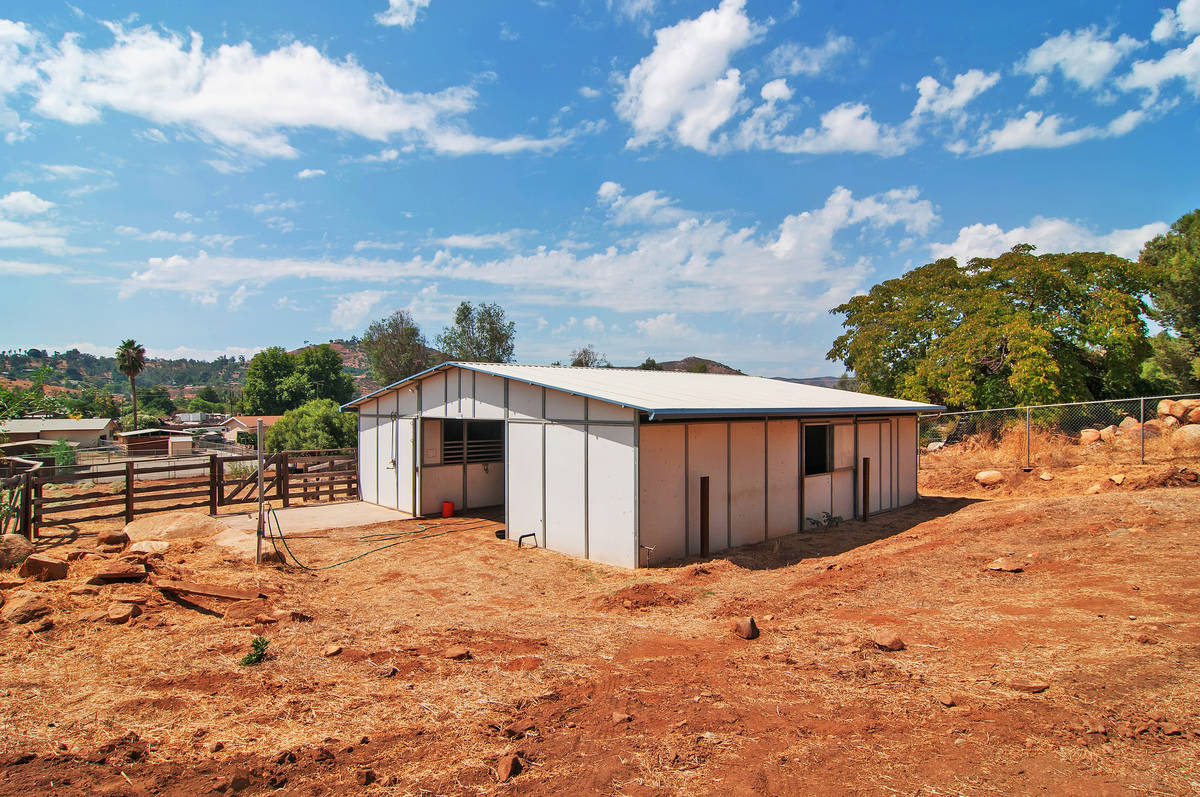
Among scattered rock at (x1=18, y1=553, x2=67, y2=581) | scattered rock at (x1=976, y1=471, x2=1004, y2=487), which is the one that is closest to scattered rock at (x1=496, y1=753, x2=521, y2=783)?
scattered rock at (x1=18, y1=553, x2=67, y2=581)

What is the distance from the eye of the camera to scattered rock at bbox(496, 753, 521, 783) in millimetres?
3785

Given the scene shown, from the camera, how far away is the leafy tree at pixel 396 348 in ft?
154

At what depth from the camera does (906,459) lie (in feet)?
55.7

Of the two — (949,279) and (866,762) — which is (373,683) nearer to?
(866,762)

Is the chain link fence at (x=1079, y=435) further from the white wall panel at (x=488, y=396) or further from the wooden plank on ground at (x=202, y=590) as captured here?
the wooden plank on ground at (x=202, y=590)

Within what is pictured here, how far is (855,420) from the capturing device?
14.8 meters

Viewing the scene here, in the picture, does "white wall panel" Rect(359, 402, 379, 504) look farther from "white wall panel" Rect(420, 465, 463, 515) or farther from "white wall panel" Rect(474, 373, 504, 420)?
"white wall panel" Rect(474, 373, 504, 420)

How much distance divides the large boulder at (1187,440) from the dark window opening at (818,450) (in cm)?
1035

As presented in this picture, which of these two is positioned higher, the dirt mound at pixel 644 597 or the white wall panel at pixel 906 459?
the white wall panel at pixel 906 459

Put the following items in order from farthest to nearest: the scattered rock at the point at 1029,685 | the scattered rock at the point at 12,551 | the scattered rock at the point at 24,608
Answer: the scattered rock at the point at 12,551, the scattered rock at the point at 24,608, the scattered rock at the point at 1029,685

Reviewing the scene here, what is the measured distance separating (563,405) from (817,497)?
654cm

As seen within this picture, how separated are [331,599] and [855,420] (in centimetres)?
1226

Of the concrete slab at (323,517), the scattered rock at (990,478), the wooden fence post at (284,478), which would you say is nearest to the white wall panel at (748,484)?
the concrete slab at (323,517)

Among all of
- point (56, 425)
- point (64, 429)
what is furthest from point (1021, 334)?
point (56, 425)
